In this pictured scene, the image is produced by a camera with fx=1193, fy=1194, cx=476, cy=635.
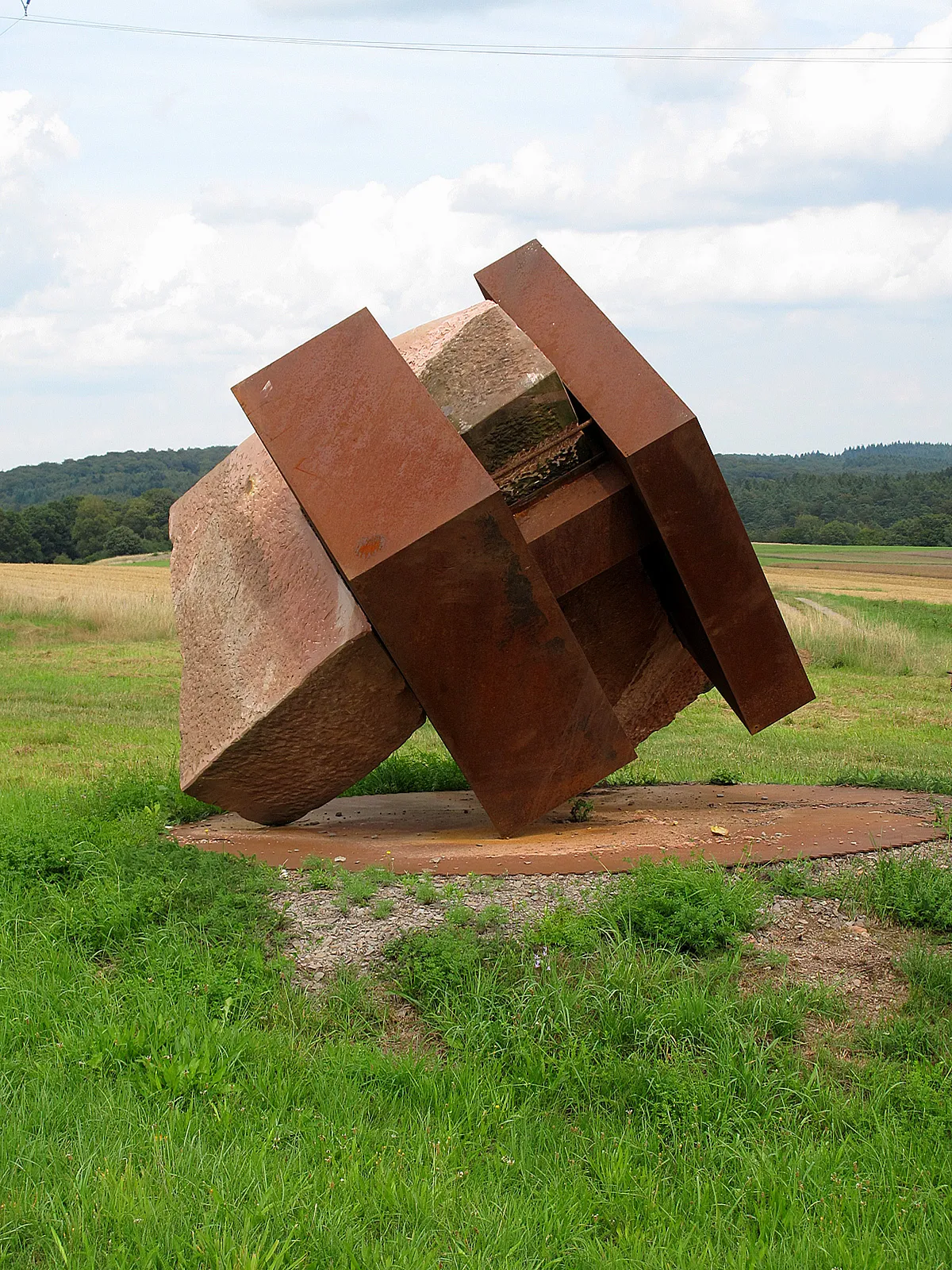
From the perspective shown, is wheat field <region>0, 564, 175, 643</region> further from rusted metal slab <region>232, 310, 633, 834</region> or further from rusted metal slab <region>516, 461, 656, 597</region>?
rusted metal slab <region>232, 310, 633, 834</region>

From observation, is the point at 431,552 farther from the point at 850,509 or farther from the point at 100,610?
the point at 850,509

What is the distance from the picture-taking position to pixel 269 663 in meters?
4.88

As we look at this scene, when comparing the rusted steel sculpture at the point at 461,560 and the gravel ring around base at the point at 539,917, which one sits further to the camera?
the rusted steel sculpture at the point at 461,560

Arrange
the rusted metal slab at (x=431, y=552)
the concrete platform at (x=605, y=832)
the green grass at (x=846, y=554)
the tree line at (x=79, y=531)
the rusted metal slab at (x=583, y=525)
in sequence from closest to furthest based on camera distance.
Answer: the rusted metal slab at (x=431, y=552) → the concrete platform at (x=605, y=832) → the rusted metal slab at (x=583, y=525) → the green grass at (x=846, y=554) → the tree line at (x=79, y=531)

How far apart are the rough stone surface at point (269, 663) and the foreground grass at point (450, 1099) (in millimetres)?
743

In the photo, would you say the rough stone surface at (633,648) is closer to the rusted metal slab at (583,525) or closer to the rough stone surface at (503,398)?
the rusted metal slab at (583,525)

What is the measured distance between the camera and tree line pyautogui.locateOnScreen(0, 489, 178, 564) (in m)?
49.8

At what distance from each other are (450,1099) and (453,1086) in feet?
0.25

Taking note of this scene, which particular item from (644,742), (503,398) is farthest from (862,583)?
(503,398)

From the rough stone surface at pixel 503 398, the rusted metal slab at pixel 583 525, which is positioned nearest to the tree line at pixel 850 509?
the rusted metal slab at pixel 583 525

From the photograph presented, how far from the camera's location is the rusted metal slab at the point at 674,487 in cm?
476

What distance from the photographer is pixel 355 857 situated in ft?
15.8

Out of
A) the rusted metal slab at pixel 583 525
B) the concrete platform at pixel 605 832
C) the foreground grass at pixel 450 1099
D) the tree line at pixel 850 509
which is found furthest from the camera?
the tree line at pixel 850 509

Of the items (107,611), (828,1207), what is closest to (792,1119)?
(828,1207)
